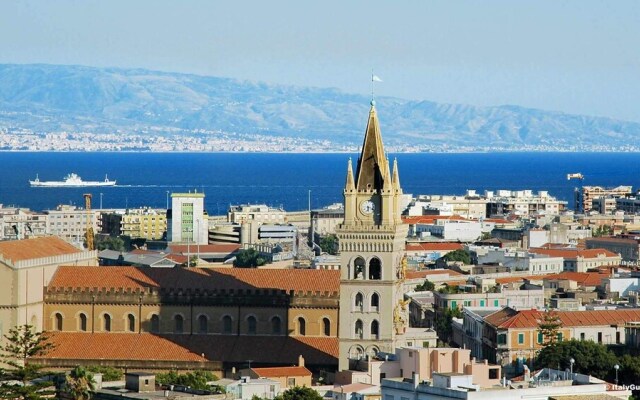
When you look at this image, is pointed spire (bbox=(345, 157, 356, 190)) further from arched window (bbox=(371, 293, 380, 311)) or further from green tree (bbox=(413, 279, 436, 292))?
green tree (bbox=(413, 279, 436, 292))

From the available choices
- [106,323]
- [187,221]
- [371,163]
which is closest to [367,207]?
[371,163]

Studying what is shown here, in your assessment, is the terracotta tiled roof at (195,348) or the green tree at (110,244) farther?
the green tree at (110,244)

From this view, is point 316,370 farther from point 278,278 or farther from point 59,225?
point 59,225

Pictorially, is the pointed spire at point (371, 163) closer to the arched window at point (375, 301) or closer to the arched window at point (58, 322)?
the arched window at point (375, 301)

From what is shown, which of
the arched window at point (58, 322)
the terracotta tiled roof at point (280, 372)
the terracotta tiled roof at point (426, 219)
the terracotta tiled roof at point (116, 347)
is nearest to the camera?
the terracotta tiled roof at point (280, 372)

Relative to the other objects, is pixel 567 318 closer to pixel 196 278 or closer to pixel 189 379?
pixel 196 278

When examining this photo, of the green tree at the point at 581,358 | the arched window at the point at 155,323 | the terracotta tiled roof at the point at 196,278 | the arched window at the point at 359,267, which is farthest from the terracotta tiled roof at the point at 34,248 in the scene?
the green tree at the point at 581,358

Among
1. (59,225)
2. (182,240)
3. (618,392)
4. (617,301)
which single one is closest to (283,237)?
(182,240)
